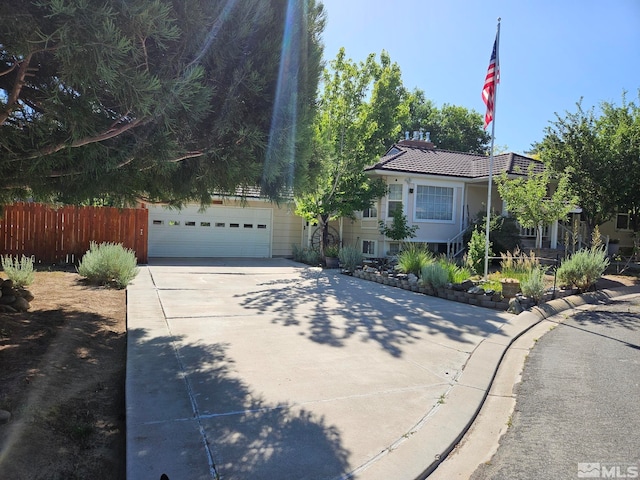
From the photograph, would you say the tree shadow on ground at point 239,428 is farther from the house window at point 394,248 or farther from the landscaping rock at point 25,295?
the house window at point 394,248

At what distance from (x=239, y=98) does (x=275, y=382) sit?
304cm

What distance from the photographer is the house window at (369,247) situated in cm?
1800

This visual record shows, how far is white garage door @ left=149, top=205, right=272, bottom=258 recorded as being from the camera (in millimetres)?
17703

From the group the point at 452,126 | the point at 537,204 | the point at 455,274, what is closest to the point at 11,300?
the point at 455,274

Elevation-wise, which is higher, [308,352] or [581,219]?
[581,219]

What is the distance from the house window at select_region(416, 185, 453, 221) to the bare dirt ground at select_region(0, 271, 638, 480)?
12970 mm

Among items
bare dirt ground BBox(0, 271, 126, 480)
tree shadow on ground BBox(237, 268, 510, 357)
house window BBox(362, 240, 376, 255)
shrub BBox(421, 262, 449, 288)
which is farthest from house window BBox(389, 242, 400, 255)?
bare dirt ground BBox(0, 271, 126, 480)

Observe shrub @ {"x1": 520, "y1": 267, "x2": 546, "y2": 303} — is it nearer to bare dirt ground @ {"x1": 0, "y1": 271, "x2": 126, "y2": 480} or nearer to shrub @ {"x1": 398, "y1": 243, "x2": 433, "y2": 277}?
shrub @ {"x1": 398, "y1": 243, "x2": 433, "y2": 277}

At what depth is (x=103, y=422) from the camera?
3.60 metres

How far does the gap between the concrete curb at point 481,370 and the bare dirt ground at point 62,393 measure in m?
2.39

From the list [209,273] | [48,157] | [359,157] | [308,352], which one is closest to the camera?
[48,157]

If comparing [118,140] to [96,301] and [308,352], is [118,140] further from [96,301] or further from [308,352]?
[96,301]

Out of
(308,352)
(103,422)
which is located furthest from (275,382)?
(103,422)

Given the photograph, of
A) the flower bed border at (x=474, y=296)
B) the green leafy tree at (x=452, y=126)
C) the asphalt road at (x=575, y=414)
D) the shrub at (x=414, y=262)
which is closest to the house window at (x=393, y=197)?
the shrub at (x=414, y=262)
